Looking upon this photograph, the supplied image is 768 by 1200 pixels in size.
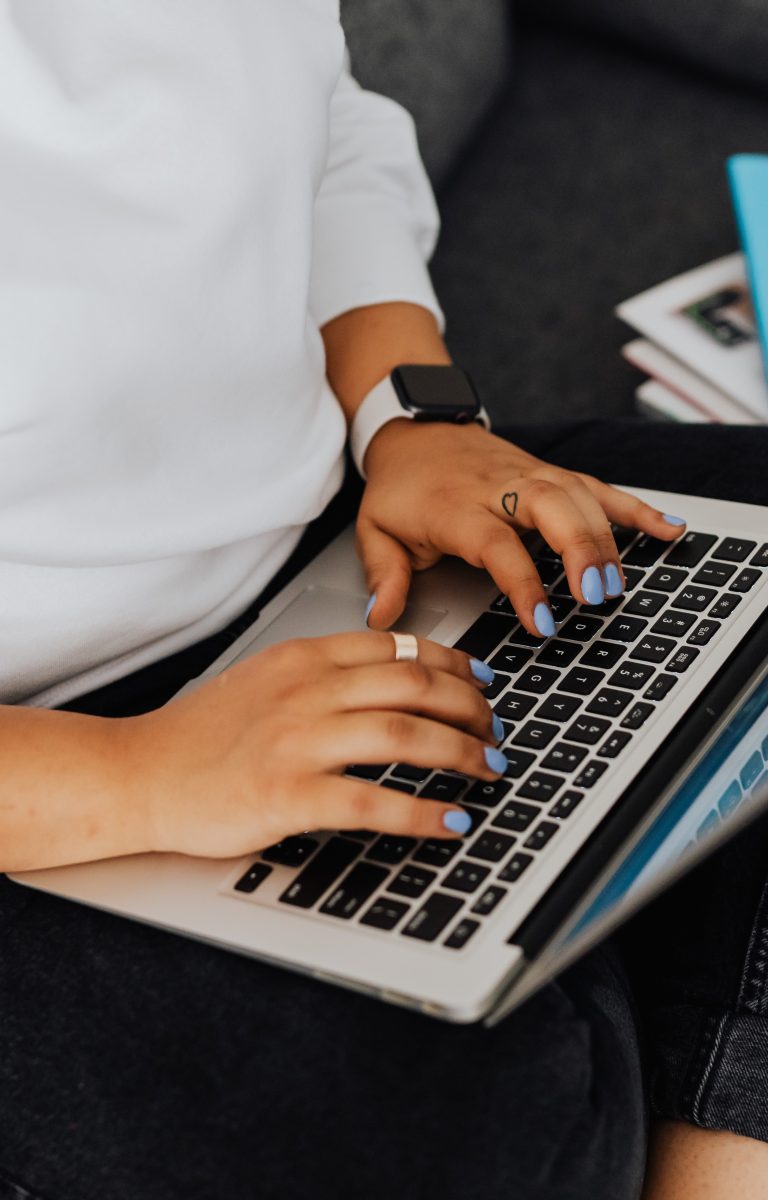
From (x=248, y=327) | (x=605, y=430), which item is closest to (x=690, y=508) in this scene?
(x=605, y=430)

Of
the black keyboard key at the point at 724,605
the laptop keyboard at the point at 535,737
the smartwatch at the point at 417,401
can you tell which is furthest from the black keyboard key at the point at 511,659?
the smartwatch at the point at 417,401

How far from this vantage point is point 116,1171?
0.56 metres

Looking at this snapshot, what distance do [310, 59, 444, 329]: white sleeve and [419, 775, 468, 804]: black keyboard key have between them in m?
0.43

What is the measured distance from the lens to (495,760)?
60cm

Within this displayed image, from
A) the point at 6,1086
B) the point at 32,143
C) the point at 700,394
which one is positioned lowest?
the point at 700,394

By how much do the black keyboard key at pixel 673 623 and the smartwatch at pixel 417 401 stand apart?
0.22 meters

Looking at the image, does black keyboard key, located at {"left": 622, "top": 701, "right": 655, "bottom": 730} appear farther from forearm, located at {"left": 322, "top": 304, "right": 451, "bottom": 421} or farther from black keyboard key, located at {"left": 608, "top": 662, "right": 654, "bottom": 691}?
forearm, located at {"left": 322, "top": 304, "right": 451, "bottom": 421}

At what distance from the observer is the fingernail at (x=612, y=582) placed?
2.32 feet

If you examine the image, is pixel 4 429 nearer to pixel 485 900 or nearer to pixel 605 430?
pixel 485 900

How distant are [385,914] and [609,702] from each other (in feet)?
0.56

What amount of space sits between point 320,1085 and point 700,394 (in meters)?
0.79

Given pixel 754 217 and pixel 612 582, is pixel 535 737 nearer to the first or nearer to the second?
pixel 612 582

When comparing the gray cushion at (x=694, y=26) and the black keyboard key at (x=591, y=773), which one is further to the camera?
the gray cushion at (x=694, y=26)

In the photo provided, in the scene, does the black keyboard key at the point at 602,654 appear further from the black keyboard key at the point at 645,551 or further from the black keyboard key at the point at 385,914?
the black keyboard key at the point at 385,914
